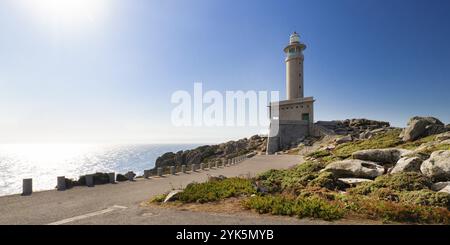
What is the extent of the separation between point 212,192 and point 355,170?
26.8 ft

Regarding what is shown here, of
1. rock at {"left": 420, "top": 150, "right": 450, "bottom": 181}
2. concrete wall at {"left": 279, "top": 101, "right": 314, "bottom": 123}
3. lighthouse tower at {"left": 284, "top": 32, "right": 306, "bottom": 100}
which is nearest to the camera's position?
rock at {"left": 420, "top": 150, "right": 450, "bottom": 181}

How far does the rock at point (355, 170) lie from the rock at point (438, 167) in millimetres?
2055

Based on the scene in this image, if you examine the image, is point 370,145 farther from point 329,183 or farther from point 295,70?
point 295,70

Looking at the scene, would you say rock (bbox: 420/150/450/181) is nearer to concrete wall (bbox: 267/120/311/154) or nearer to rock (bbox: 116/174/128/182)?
rock (bbox: 116/174/128/182)

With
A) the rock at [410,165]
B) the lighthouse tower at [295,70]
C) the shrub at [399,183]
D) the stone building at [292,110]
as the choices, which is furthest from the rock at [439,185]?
the lighthouse tower at [295,70]

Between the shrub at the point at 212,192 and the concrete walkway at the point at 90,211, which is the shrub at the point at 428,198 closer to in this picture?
the concrete walkway at the point at 90,211

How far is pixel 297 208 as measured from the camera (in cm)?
817

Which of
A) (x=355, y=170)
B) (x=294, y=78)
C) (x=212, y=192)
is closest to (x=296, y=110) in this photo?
(x=294, y=78)

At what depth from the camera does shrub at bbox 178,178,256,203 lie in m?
10.3

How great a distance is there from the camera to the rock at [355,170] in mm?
13238

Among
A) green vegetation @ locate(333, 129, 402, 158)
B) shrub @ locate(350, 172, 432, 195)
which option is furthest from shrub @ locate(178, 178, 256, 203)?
green vegetation @ locate(333, 129, 402, 158)
